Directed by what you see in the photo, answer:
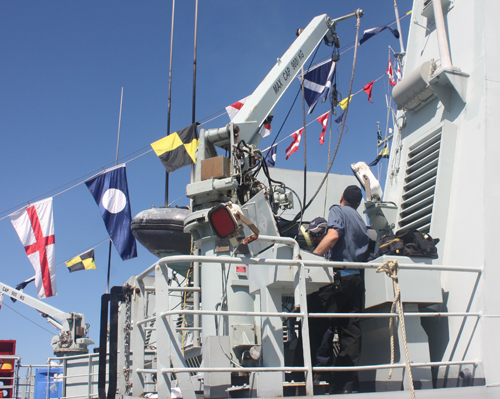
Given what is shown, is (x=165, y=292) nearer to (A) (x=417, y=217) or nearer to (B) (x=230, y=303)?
(B) (x=230, y=303)

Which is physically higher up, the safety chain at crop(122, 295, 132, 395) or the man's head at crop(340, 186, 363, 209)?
the man's head at crop(340, 186, 363, 209)

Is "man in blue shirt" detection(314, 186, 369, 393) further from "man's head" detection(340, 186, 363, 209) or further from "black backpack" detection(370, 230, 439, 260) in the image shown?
"black backpack" detection(370, 230, 439, 260)

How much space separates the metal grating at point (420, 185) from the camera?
5.30 metres

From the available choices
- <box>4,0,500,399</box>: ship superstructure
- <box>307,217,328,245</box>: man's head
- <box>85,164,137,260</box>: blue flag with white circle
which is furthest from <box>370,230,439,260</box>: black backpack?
<box>85,164,137,260</box>: blue flag with white circle

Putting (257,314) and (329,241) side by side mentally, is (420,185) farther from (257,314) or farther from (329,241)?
(257,314)

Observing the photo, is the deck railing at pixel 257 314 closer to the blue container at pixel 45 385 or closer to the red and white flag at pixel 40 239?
the red and white flag at pixel 40 239

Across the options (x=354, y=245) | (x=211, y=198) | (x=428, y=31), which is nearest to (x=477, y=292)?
(x=354, y=245)

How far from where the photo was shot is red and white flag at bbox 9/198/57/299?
35.6 feet

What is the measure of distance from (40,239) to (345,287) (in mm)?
8682

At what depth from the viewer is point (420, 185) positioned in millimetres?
5527

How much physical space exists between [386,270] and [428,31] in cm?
404

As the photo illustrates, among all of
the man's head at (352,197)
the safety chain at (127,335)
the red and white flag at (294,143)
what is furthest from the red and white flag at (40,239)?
the man's head at (352,197)

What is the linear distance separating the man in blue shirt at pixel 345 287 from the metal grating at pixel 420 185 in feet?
3.47

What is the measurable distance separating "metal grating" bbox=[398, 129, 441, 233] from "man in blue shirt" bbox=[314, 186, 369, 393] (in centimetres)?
106
